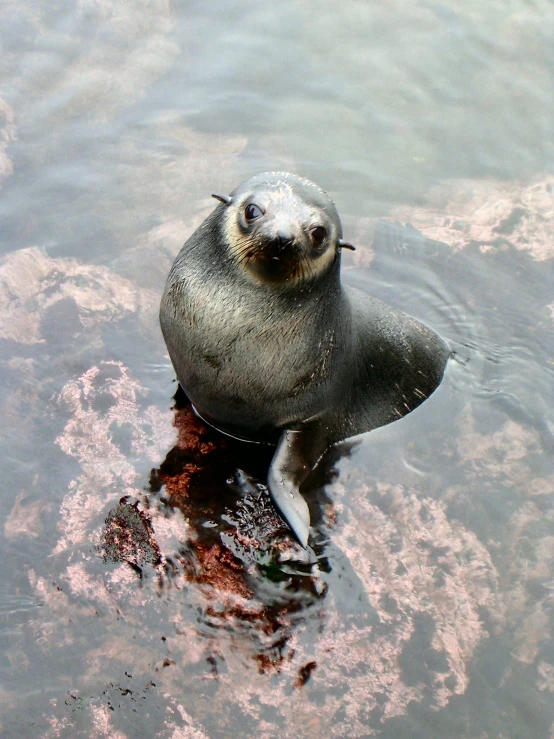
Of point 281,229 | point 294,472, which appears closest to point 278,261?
point 281,229

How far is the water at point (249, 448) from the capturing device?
16.1 ft

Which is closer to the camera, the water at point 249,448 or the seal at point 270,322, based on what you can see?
the water at point 249,448

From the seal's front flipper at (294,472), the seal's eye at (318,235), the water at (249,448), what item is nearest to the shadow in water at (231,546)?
the water at (249,448)

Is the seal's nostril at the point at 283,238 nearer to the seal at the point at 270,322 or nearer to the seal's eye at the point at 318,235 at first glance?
the seal at the point at 270,322

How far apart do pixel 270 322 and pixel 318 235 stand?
26.2 inches

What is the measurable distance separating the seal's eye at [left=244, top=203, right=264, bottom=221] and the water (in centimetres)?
165

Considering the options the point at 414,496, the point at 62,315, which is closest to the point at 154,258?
the point at 62,315

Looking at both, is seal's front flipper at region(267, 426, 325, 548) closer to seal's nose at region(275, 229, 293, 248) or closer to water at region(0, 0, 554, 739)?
water at region(0, 0, 554, 739)

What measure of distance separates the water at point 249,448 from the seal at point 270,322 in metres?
0.35

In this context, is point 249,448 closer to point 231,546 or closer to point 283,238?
point 231,546

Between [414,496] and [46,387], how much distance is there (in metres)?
2.86

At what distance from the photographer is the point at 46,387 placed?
6.24 meters

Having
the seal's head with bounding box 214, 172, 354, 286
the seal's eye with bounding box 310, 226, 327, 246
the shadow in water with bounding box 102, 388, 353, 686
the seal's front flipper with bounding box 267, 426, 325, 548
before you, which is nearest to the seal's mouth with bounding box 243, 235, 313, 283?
the seal's head with bounding box 214, 172, 354, 286

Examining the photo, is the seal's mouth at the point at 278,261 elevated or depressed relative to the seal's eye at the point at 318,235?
depressed
